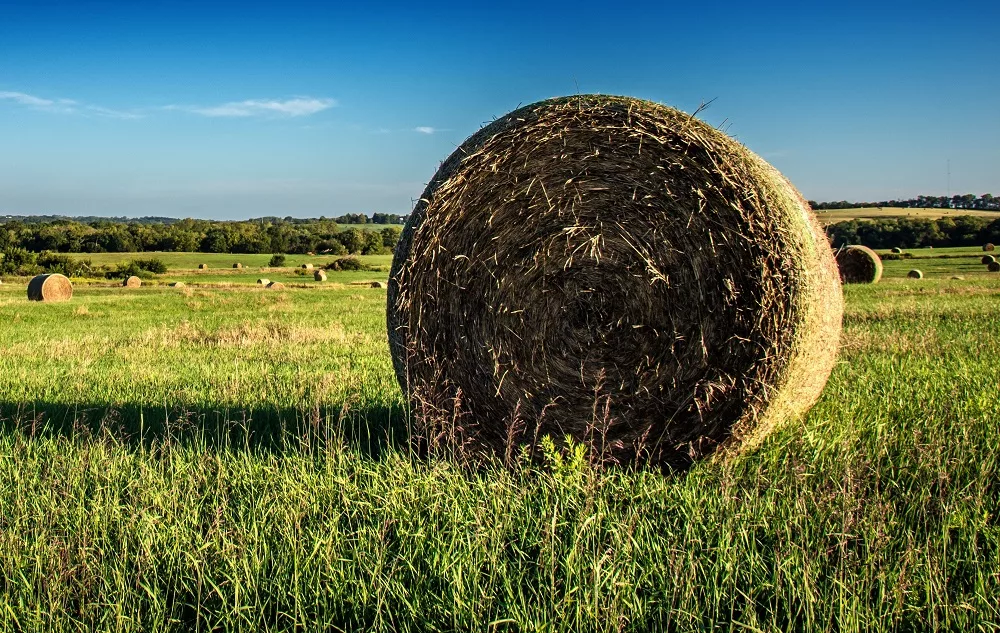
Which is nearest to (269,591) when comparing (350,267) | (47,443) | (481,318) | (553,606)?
(553,606)

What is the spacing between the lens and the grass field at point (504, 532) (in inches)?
137

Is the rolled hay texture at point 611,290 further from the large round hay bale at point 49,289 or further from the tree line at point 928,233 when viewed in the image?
the tree line at point 928,233

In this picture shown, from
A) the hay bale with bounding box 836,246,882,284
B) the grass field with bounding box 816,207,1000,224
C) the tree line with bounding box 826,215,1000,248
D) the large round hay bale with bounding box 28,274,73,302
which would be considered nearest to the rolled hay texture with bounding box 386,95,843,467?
the large round hay bale with bounding box 28,274,73,302

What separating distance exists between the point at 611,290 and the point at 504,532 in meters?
2.24

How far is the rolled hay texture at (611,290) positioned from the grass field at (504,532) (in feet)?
1.54

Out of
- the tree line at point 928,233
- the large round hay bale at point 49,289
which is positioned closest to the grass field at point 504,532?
the large round hay bale at point 49,289

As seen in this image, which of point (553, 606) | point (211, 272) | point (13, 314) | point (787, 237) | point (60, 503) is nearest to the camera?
point (553, 606)

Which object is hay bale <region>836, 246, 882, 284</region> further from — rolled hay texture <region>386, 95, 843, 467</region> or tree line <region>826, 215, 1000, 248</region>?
tree line <region>826, 215, 1000, 248</region>

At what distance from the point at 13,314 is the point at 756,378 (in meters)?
21.2

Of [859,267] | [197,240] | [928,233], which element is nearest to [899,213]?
[928,233]

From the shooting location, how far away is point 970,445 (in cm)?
536

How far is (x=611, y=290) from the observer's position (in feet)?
19.1

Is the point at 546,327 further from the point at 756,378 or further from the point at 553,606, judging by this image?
the point at 553,606

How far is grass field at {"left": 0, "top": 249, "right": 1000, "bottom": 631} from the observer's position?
347cm
